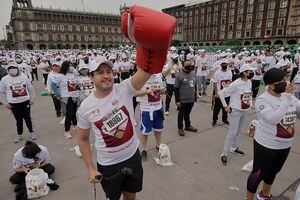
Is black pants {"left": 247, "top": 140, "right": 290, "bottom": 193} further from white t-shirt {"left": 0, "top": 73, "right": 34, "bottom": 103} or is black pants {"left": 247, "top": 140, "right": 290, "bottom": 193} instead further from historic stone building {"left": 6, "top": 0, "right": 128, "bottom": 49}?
historic stone building {"left": 6, "top": 0, "right": 128, "bottom": 49}

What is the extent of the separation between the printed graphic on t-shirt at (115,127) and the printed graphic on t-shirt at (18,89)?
4.01 m

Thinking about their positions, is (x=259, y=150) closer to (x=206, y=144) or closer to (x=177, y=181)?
(x=177, y=181)

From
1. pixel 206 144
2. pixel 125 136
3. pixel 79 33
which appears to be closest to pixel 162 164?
pixel 206 144

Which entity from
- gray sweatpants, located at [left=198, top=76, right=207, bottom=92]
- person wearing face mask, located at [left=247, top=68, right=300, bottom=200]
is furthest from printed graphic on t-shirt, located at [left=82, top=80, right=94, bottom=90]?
gray sweatpants, located at [left=198, top=76, right=207, bottom=92]

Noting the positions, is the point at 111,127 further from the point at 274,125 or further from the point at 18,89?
the point at 18,89

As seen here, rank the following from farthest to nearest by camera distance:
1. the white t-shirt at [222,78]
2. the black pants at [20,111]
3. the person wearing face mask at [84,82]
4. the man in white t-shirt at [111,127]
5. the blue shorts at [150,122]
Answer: the white t-shirt at [222,78] → the person wearing face mask at [84,82] → the black pants at [20,111] → the blue shorts at [150,122] → the man in white t-shirt at [111,127]

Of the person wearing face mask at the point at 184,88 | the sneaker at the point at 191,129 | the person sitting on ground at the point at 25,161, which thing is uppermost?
the person wearing face mask at the point at 184,88

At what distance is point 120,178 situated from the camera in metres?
2.10

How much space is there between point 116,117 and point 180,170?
2475mm

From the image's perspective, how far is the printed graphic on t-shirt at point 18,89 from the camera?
498 cm

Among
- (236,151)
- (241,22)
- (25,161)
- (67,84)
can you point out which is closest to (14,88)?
(67,84)

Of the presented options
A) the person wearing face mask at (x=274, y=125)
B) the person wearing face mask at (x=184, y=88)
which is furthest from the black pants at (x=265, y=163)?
the person wearing face mask at (x=184, y=88)

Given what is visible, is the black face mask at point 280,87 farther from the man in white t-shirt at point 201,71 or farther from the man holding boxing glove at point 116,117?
the man in white t-shirt at point 201,71

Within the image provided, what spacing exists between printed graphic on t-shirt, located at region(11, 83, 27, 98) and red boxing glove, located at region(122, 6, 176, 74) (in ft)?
14.4
